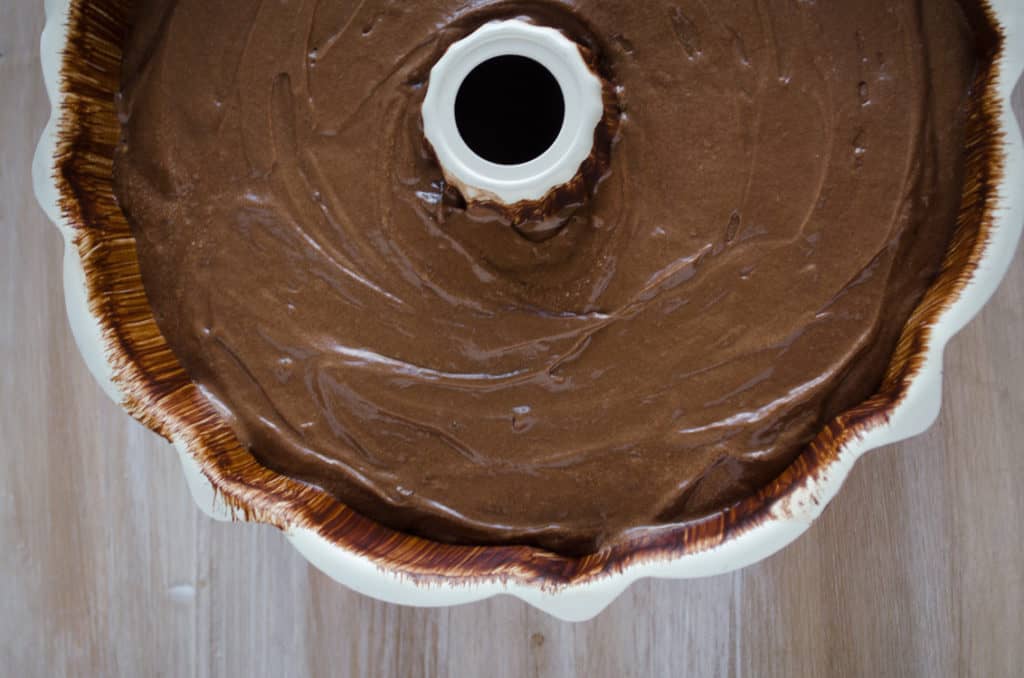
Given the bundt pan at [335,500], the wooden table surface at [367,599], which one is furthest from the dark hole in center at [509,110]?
the wooden table surface at [367,599]

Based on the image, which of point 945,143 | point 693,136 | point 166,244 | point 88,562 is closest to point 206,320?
point 166,244

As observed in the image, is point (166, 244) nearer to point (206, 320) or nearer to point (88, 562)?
point (206, 320)

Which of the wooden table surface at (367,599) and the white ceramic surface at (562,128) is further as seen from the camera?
the wooden table surface at (367,599)

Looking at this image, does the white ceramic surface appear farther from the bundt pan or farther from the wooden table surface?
the wooden table surface

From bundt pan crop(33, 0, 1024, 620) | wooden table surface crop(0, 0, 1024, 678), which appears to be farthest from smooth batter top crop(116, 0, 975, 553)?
wooden table surface crop(0, 0, 1024, 678)

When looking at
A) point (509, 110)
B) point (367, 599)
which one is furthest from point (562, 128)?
point (367, 599)

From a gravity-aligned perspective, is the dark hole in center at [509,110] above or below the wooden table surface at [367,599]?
above

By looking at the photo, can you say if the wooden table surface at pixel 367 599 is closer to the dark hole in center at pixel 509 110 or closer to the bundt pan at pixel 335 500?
the bundt pan at pixel 335 500
